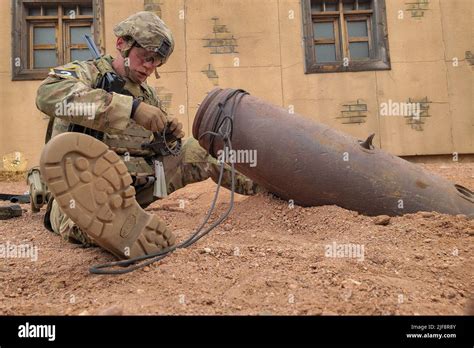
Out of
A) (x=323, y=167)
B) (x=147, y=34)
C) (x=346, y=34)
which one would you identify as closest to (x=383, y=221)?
(x=323, y=167)

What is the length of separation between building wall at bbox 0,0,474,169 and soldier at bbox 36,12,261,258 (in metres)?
3.21

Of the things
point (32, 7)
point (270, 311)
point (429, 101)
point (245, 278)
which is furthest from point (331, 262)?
point (32, 7)

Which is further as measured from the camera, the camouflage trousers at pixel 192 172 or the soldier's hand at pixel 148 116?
the camouflage trousers at pixel 192 172

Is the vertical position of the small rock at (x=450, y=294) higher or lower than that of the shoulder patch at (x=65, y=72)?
lower

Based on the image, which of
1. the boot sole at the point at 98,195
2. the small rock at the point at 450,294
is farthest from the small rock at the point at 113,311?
the small rock at the point at 450,294

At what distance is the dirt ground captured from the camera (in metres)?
1.34

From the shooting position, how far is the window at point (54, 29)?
605 centimetres

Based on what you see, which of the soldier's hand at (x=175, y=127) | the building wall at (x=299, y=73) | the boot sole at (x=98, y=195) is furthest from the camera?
the building wall at (x=299, y=73)

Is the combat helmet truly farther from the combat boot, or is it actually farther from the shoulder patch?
the combat boot

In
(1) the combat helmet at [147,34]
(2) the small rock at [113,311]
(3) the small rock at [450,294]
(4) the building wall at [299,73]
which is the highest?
(4) the building wall at [299,73]

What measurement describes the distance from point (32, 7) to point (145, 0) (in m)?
1.59

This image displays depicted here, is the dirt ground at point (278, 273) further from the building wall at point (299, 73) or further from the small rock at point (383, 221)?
the building wall at point (299, 73)

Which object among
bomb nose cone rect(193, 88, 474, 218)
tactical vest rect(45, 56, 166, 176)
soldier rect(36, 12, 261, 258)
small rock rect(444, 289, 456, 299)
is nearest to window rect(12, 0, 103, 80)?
tactical vest rect(45, 56, 166, 176)

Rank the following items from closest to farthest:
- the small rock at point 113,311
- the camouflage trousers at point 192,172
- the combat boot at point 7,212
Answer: the small rock at point 113,311
the camouflage trousers at point 192,172
the combat boot at point 7,212
